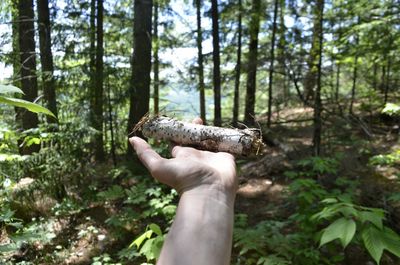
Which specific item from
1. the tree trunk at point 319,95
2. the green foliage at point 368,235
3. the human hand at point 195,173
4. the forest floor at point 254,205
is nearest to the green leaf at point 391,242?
the green foliage at point 368,235

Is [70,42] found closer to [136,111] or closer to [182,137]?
[136,111]

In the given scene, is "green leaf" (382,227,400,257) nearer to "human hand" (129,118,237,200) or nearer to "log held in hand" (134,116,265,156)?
"human hand" (129,118,237,200)

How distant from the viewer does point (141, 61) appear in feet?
26.0

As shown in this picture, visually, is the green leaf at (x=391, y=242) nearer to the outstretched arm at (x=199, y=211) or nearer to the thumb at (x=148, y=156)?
the outstretched arm at (x=199, y=211)

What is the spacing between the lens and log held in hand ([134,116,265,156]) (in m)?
3.21

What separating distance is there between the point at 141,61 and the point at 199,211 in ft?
21.6

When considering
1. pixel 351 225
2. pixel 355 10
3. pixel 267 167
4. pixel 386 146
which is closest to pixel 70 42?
pixel 267 167

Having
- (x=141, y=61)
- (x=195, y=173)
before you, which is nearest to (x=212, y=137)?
(x=195, y=173)

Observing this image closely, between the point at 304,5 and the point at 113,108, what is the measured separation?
25.5 feet

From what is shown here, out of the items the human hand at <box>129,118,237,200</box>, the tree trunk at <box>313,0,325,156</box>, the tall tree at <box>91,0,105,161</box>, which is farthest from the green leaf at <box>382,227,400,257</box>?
the tree trunk at <box>313,0,325,156</box>

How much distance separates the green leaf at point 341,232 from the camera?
87.4 inches

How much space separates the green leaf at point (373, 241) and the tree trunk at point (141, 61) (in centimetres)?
609

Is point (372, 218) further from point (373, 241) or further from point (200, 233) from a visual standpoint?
point (200, 233)

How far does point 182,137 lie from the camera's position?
3.48m
